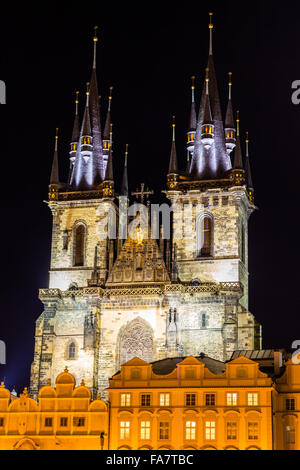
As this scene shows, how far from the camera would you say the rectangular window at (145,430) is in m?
59.6

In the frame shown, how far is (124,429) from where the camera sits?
197 ft

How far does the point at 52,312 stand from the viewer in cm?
7956

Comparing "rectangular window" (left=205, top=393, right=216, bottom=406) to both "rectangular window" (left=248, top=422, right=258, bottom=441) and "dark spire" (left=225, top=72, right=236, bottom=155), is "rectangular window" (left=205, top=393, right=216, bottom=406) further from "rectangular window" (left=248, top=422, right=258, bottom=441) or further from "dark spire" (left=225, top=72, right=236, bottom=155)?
"dark spire" (left=225, top=72, right=236, bottom=155)

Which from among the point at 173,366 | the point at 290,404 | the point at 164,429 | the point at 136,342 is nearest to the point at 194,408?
the point at 164,429

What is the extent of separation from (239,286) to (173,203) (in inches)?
364

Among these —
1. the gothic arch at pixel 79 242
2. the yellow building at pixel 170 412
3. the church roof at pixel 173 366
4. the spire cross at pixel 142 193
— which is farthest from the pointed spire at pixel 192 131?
the yellow building at pixel 170 412

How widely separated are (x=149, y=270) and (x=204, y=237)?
5018 mm

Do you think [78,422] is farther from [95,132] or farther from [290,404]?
[95,132]

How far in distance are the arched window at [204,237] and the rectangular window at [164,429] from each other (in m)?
22.8

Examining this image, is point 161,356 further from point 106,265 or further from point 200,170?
point 200,170

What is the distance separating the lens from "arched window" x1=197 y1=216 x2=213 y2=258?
265ft
